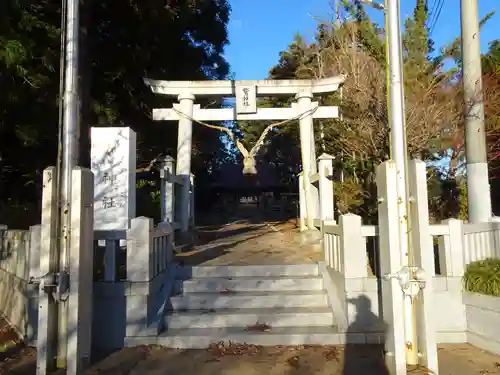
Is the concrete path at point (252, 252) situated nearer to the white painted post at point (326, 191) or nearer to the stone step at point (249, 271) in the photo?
the stone step at point (249, 271)

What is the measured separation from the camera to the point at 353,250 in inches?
213

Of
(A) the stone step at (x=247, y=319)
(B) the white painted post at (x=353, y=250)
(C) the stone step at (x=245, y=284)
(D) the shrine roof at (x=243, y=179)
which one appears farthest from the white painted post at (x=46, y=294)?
(D) the shrine roof at (x=243, y=179)

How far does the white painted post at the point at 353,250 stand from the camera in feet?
17.7

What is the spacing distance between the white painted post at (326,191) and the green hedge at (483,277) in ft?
8.98

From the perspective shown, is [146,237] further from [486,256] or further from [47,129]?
[47,129]

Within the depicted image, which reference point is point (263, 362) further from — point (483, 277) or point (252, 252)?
point (252, 252)

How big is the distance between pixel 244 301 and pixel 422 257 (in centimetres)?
254

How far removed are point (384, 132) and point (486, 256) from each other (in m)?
5.96

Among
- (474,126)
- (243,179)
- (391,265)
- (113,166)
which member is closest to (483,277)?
(391,265)

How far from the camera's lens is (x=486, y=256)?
5.90 metres

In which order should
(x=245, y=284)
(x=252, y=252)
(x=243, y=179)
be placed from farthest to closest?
(x=243, y=179) < (x=252, y=252) < (x=245, y=284)

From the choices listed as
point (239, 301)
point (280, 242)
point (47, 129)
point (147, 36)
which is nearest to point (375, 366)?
point (239, 301)

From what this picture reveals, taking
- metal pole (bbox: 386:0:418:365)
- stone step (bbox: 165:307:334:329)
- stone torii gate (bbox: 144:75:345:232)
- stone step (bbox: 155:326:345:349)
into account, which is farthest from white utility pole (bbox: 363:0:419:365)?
stone torii gate (bbox: 144:75:345:232)

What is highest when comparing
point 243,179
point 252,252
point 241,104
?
point 243,179
